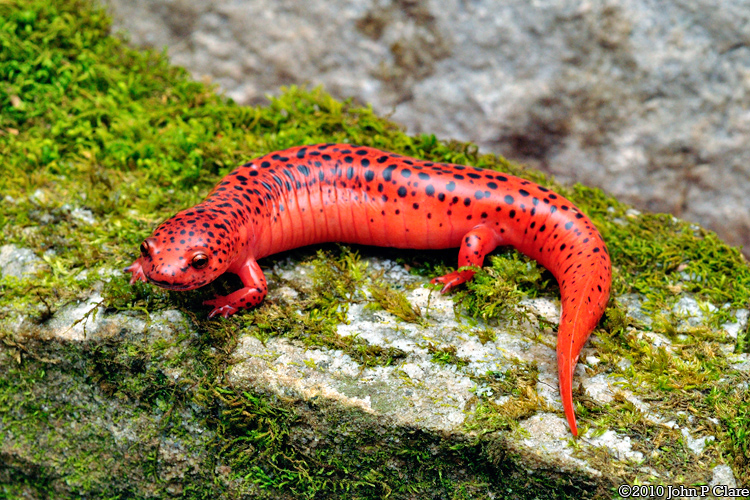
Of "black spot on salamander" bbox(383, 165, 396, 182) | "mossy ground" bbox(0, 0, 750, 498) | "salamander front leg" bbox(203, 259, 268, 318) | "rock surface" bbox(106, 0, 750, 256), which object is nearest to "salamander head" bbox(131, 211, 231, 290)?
"salamander front leg" bbox(203, 259, 268, 318)

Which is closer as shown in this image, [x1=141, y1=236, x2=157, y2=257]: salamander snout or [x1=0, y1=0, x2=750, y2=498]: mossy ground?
[x1=141, y1=236, x2=157, y2=257]: salamander snout

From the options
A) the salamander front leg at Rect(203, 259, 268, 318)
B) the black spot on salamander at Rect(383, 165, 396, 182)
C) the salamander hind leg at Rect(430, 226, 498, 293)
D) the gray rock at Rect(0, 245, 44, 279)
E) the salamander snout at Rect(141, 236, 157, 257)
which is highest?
the black spot on salamander at Rect(383, 165, 396, 182)

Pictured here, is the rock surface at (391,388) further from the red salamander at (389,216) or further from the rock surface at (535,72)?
the rock surface at (535,72)

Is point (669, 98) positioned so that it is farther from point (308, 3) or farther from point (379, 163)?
point (308, 3)

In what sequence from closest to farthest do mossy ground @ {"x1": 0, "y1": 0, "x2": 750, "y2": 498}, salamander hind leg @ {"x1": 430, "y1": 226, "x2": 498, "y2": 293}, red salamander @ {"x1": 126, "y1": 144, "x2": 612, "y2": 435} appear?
mossy ground @ {"x1": 0, "y1": 0, "x2": 750, "y2": 498}, red salamander @ {"x1": 126, "y1": 144, "x2": 612, "y2": 435}, salamander hind leg @ {"x1": 430, "y1": 226, "x2": 498, "y2": 293}

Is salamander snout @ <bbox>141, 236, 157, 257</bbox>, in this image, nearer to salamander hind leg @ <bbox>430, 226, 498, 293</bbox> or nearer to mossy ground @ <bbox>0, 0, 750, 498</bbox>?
mossy ground @ <bbox>0, 0, 750, 498</bbox>

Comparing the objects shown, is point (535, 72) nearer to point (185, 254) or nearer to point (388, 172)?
point (388, 172)
